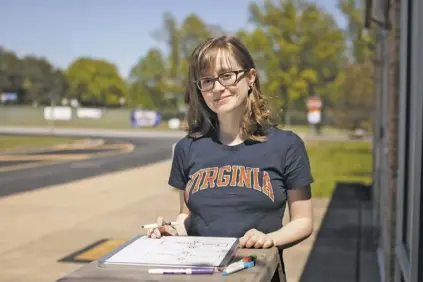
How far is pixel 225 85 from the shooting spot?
81.3 inches

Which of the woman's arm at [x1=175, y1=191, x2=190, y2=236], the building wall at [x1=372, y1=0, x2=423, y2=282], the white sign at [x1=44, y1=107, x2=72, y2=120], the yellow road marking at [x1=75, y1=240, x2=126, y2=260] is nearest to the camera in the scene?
the woman's arm at [x1=175, y1=191, x2=190, y2=236]

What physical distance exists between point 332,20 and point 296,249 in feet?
186

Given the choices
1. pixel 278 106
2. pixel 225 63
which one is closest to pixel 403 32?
pixel 278 106

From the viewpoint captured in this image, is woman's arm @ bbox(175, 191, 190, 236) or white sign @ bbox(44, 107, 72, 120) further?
white sign @ bbox(44, 107, 72, 120)

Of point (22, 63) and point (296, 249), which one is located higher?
point (22, 63)

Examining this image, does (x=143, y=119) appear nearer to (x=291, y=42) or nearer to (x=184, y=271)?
(x=291, y=42)

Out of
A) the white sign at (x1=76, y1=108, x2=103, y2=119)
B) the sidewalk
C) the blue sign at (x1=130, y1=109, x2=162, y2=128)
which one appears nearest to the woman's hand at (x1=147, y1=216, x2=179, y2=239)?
the sidewalk

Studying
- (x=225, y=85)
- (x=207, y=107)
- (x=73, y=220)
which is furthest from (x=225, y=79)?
(x=73, y=220)

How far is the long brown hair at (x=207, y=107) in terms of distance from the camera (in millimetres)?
2059

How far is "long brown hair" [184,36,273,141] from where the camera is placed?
2.06 meters

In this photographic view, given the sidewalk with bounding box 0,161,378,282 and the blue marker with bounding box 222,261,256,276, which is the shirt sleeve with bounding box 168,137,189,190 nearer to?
the blue marker with bounding box 222,261,256,276

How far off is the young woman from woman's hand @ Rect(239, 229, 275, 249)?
0.02 meters

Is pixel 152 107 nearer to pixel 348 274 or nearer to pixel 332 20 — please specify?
pixel 332 20

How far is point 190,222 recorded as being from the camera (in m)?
2.20
